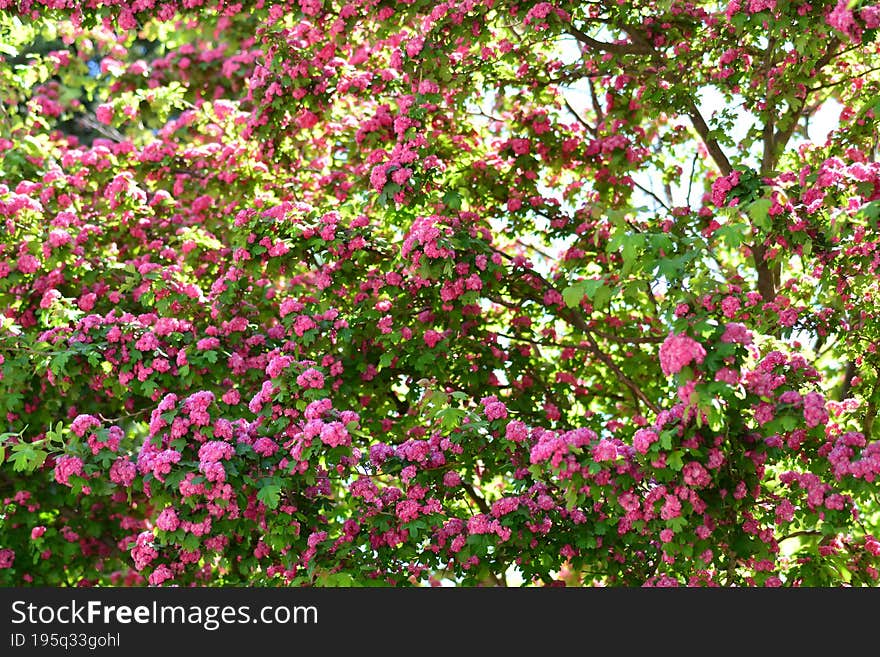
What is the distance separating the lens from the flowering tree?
5.58 m

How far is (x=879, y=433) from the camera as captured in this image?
23.8 ft

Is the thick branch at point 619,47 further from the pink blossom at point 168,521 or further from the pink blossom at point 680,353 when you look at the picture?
the pink blossom at point 168,521

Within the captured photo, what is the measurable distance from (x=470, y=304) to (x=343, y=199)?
2022 mm

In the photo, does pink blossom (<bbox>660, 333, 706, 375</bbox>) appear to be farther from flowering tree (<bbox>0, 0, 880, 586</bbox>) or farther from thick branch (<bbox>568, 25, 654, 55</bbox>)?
thick branch (<bbox>568, 25, 654, 55</bbox>)

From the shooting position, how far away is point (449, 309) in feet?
23.6

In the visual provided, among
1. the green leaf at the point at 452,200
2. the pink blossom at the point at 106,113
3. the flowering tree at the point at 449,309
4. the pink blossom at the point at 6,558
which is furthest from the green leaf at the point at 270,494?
the pink blossom at the point at 106,113

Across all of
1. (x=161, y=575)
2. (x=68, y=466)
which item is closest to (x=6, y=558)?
(x=161, y=575)

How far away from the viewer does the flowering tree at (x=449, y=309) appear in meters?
5.58

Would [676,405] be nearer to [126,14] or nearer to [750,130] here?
[750,130]

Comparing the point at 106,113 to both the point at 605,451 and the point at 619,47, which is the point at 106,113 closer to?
the point at 619,47

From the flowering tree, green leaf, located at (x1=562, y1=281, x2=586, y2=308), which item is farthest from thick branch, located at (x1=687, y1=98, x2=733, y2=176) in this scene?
green leaf, located at (x1=562, y1=281, x2=586, y2=308)

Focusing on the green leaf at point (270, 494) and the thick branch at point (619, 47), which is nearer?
the green leaf at point (270, 494)

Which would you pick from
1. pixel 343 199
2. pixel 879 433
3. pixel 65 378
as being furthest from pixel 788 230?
pixel 65 378

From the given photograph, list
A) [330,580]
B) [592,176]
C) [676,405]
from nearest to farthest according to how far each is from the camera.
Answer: [676,405] → [330,580] → [592,176]
